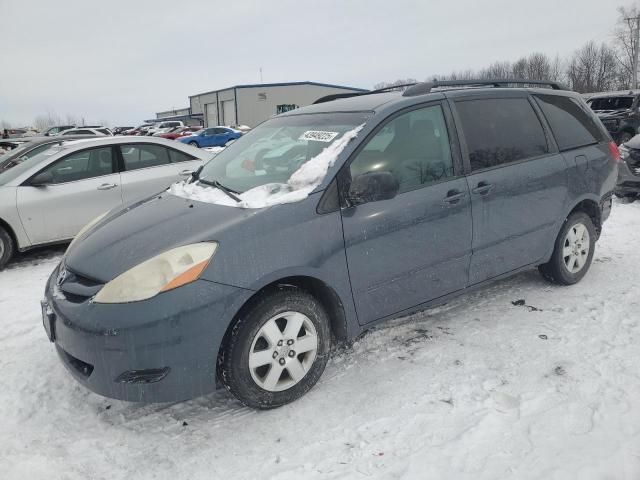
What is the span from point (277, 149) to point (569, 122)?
268 cm

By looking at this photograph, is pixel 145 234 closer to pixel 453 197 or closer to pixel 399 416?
pixel 399 416

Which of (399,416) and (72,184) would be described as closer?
(399,416)

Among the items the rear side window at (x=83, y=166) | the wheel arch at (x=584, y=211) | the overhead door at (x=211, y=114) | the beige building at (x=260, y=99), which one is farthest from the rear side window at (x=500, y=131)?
the overhead door at (x=211, y=114)

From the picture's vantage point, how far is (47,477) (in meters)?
2.31

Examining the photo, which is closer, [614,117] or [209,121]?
[614,117]

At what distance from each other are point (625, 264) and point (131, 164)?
599 centimetres

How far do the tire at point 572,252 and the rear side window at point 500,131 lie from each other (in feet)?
2.51

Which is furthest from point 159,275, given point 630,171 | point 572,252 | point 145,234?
point 630,171

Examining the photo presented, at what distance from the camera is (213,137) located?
1198 inches

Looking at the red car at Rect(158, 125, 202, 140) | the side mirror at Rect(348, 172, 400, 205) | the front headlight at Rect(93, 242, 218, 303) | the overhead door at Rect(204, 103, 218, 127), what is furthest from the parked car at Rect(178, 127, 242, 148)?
the overhead door at Rect(204, 103, 218, 127)

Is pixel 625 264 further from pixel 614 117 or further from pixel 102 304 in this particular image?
pixel 614 117

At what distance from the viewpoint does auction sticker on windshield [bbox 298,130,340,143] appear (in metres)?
3.18

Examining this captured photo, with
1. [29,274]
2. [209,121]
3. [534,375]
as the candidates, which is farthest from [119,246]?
[209,121]

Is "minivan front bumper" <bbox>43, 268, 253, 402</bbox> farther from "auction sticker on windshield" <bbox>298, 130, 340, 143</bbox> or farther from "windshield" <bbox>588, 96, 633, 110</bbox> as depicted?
"windshield" <bbox>588, 96, 633, 110</bbox>
